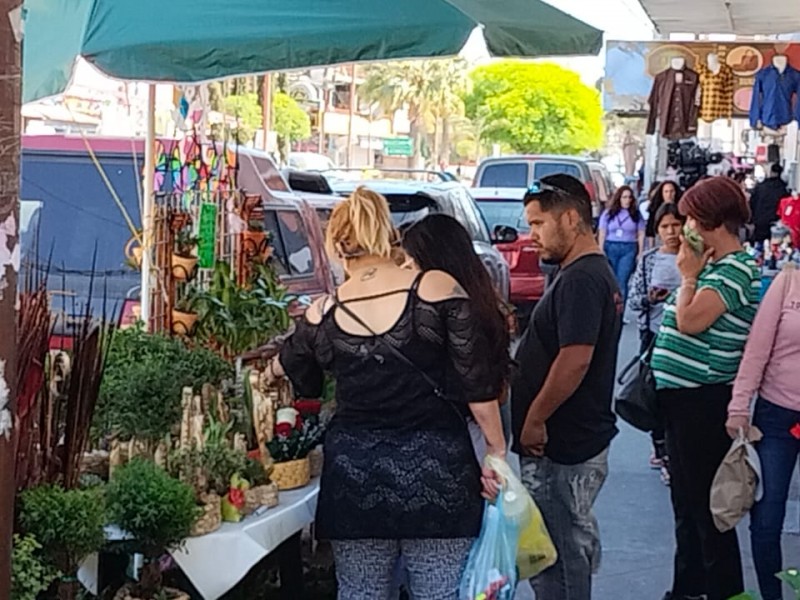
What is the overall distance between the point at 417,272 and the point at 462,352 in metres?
0.29

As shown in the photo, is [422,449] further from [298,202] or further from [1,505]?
[298,202]

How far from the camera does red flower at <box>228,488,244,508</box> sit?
13.1ft

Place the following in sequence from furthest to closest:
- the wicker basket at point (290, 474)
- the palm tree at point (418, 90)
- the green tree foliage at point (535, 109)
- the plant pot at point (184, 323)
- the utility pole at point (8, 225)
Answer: the palm tree at point (418, 90)
the green tree foliage at point (535, 109)
the plant pot at point (184, 323)
the wicker basket at point (290, 474)
the utility pole at point (8, 225)

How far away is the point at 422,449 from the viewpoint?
3654mm

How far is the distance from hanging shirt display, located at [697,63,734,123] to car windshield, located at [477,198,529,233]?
15.9ft

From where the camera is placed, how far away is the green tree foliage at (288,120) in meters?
41.9

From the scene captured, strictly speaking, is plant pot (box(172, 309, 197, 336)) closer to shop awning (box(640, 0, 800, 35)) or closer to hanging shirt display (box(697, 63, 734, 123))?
shop awning (box(640, 0, 800, 35))

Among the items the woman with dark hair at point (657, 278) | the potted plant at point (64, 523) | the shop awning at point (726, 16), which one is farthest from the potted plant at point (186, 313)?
the shop awning at point (726, 16)

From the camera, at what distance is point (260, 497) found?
161 inches

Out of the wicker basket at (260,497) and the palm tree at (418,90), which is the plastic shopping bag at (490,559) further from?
the palm tree at (418,90)

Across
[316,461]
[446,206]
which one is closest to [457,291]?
[316,461]

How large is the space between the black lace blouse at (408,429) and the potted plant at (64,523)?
690mm

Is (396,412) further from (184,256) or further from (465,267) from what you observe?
(184,256)

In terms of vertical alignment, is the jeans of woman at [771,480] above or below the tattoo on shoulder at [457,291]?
below
